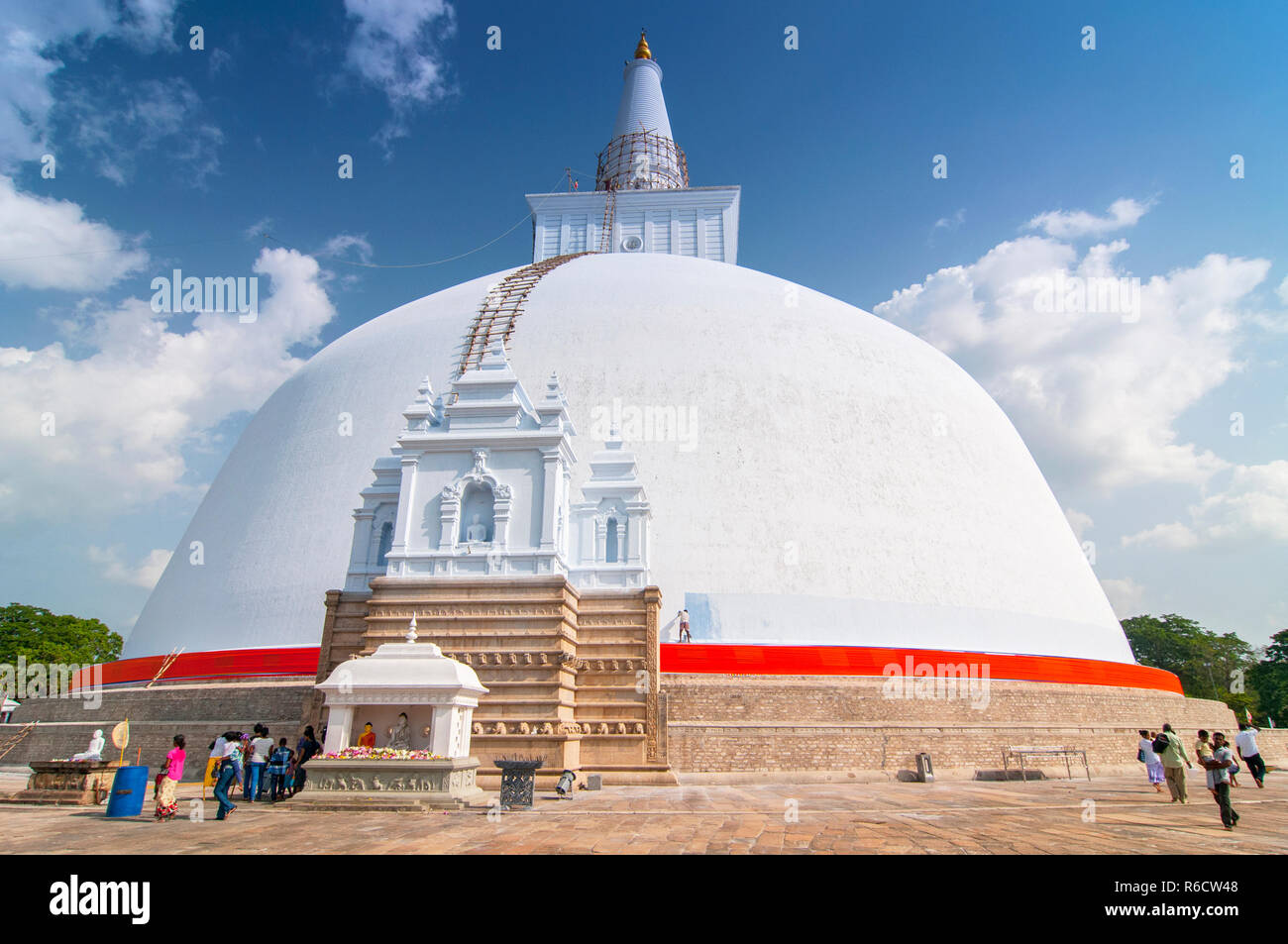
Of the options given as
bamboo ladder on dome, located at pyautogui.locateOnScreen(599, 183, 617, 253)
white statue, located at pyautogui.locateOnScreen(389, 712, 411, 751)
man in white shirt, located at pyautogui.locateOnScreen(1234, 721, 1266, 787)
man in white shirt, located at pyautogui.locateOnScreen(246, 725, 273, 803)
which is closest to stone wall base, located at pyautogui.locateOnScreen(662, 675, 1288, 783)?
man in white shirt, located at pyautogui.locateOnScreen(1234, 721, 1266, 787)

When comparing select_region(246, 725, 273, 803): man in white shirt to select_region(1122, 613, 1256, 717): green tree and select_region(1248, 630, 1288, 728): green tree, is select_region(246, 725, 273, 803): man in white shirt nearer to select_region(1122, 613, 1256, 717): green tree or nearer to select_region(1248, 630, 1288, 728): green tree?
select_region(1248, 630, 1288, 728): green tree

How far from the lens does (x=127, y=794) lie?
31.8ft

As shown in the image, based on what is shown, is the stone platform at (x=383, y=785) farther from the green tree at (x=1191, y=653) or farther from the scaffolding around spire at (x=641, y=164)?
the green tree at (x=1191, y=653)

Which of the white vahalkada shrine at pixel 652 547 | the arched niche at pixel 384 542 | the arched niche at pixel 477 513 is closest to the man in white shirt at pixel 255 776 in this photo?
the white vahalkada shrine at pixel 652 547

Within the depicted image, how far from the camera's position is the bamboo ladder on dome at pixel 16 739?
18.4 meters

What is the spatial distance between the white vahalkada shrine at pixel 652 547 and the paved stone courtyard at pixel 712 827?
272 centimetres

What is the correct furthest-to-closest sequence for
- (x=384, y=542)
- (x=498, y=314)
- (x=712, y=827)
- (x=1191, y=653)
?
(x=1191, y=653) → (x=498, y=314) → (x=384, y=542) → (x=712, y=827)

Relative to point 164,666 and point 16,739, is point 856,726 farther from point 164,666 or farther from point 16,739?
point 16,739

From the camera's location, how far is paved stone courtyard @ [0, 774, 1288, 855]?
675 cm

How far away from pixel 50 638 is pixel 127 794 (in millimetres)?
40819

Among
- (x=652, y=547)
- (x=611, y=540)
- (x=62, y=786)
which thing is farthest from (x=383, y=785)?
(x=652, y=547)

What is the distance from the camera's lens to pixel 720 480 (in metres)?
18.6

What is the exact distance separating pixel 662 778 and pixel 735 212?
26.1m

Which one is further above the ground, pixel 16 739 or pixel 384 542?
pixel 384 542
